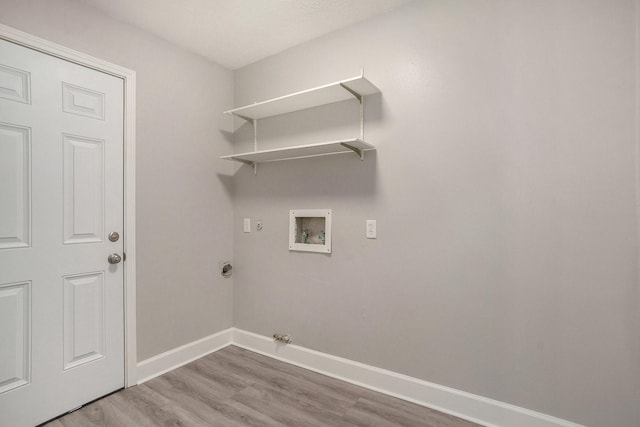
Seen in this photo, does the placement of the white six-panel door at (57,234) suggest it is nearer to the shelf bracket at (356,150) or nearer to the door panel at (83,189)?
the door panel at (83,189)

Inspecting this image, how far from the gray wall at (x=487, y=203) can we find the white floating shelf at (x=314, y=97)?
0.10 metres

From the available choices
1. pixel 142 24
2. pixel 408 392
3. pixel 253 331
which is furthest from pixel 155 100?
pixel 408 392

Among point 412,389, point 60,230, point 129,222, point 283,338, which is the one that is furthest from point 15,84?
point 412,389

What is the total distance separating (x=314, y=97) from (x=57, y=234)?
5.87 feet

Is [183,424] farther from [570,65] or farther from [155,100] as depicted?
[570,65]

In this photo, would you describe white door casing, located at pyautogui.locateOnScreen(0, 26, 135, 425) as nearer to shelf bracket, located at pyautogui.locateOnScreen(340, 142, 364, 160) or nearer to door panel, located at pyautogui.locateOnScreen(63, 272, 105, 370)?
door panel, located at pyautogui.locateOnScreen(63, 272, 105, 370)

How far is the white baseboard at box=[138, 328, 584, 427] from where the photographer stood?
1695 mm

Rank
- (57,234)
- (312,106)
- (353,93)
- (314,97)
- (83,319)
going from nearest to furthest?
(57,234) < (83,319) < (353,93) < (314,97) < (312,106)

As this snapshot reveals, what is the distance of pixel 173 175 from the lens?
2420mm

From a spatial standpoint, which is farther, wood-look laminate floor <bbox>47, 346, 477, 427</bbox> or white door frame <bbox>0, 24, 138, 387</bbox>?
white door frame <bbox>0, 24, 138, 387</bbox>

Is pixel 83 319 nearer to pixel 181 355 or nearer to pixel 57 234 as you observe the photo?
pixel 57 234

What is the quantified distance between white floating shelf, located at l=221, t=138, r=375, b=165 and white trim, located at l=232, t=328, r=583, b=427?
4.84 ft

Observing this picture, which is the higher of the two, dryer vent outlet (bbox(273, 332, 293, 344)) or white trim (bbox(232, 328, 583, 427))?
dryer vent outlet (bbox(273, 332, 293, 344))

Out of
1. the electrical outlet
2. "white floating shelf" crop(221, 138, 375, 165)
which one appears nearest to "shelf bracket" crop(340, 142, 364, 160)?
"white floating shelf" crop(221, 138, 375, 165)
